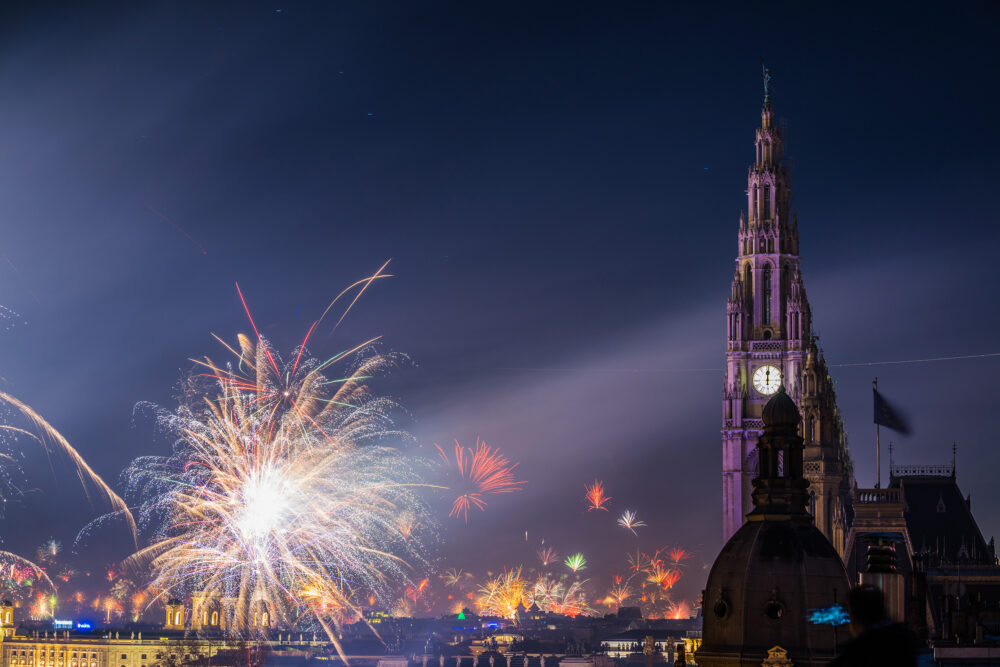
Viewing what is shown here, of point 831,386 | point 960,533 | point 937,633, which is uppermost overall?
point 831,386

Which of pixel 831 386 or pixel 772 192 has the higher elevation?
pixel 772 192

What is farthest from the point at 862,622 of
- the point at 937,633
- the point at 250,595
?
the point at 250,595

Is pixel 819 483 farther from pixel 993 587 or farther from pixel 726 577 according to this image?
pixel 726 577

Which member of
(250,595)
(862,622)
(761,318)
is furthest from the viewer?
(761,318)

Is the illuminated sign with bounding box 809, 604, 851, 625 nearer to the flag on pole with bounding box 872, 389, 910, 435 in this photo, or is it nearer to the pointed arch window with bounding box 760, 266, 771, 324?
the flag on pole with bounding box 872, 389, 910, 435

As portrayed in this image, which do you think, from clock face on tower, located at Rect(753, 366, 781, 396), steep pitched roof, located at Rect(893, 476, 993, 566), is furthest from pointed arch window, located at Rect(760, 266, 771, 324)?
steep pitched roof, located at Rect(893, 476, 993, 566)

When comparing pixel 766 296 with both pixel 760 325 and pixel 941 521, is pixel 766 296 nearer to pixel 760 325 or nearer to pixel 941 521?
pixel 760 325
